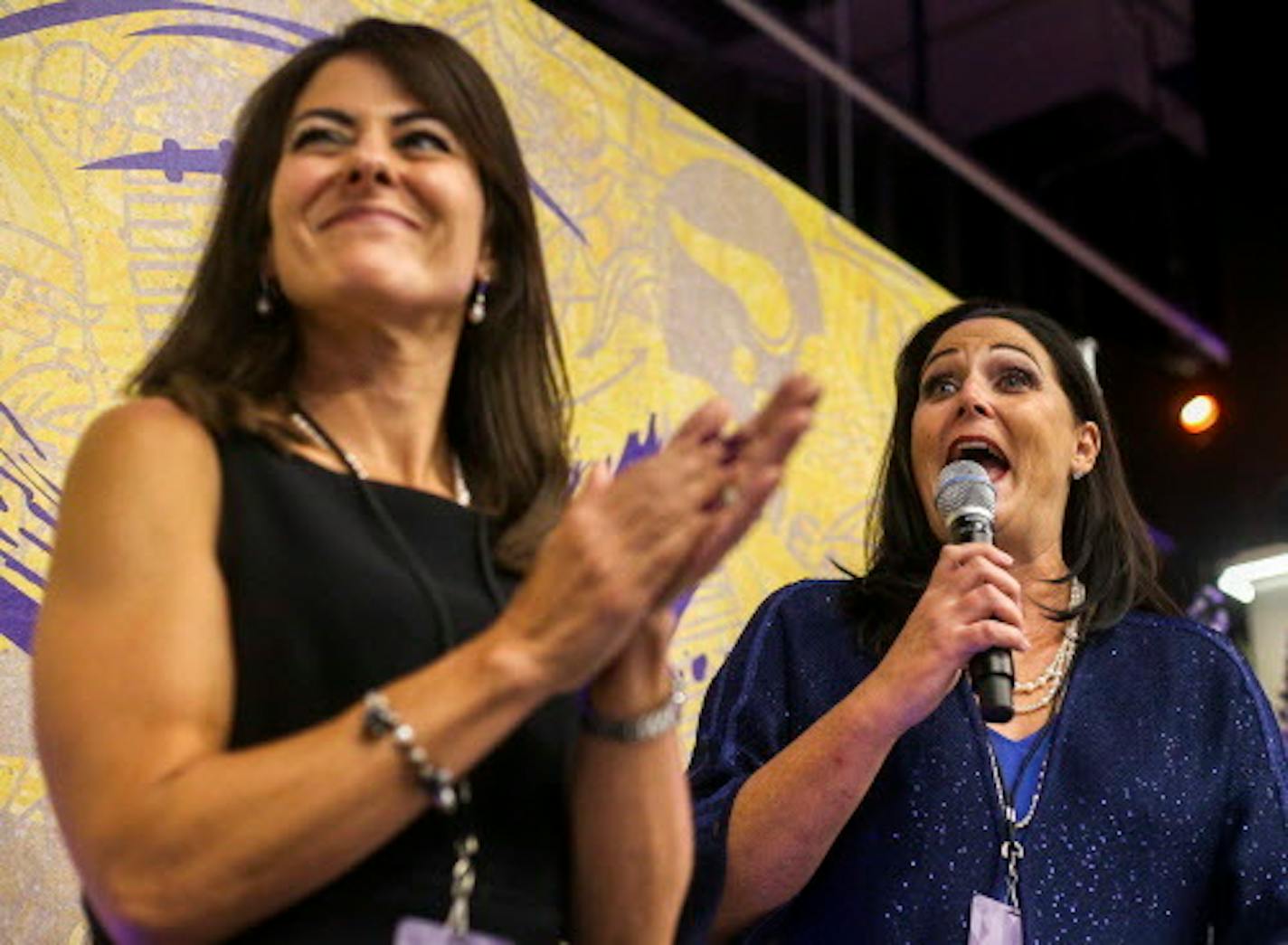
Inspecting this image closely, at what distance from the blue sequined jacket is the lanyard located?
760 mm

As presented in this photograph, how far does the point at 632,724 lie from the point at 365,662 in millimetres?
198

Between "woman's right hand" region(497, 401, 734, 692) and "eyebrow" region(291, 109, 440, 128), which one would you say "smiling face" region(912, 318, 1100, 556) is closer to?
"eyebrow" region(291, 109, 440, 128)

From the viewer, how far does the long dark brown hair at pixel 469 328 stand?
1.53 meters

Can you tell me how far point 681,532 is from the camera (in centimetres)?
125

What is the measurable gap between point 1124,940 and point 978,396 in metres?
0.70

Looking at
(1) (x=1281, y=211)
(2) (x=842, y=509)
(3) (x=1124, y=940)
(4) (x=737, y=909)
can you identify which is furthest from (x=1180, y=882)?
(1) (x=1281, y=211)

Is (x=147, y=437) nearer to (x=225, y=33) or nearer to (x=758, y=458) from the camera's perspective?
(x=758, y=458)

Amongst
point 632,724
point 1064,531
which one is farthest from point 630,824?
point 1064,531

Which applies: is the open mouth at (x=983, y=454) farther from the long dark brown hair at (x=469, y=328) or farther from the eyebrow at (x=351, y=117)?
the eyebrow at (x=351, y=117)

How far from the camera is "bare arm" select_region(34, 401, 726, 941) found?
4.00 ft

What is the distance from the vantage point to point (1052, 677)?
245 cm

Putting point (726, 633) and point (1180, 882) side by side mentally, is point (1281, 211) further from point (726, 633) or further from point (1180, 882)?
point (1180, 882)

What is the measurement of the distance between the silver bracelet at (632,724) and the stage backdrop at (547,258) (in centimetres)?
35

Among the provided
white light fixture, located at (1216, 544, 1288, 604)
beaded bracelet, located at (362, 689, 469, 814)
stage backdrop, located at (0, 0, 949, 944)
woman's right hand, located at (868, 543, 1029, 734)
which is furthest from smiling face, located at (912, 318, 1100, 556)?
white light fixture, located at (1216, 544, 1288, 604)
